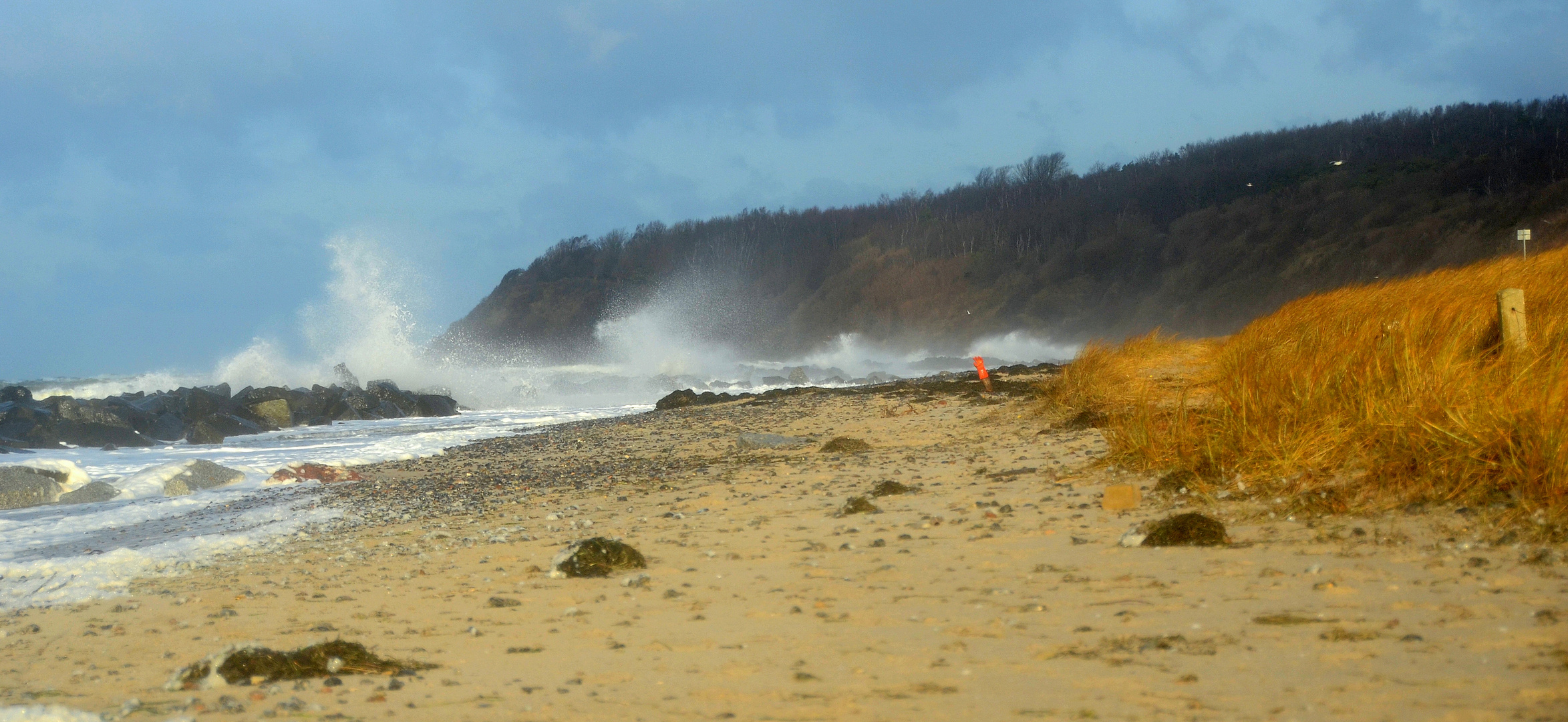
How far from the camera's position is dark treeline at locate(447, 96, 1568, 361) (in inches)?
1811

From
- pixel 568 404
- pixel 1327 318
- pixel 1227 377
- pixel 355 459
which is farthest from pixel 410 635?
pixel 568 404

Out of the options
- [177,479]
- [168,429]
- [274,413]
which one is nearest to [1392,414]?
[177,479]

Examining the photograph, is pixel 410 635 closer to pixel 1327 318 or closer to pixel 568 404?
pixel 1327 318

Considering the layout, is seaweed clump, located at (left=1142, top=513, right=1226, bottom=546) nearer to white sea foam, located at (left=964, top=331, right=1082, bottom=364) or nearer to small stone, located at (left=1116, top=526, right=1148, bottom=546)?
small stone, located at (left=1116, top=526, right=1148, bottom=546)

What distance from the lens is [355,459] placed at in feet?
42.1

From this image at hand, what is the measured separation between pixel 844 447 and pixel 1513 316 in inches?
195

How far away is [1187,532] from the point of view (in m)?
4.28

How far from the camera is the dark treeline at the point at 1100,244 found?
46000 millimetres

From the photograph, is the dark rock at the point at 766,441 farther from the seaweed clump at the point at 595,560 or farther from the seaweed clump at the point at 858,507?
the seaweed clump at the point at 595,560

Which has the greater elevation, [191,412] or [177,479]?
[191,412]

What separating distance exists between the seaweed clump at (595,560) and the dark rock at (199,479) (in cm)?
666

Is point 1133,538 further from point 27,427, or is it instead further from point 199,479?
point 27,427

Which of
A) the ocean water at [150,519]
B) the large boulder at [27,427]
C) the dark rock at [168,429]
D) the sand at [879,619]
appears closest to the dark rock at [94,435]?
A: the large boulder at [27,427]

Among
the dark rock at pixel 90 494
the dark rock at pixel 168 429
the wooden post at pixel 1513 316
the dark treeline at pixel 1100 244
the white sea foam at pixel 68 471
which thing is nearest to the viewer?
the wooden post at pixel 1513 316
